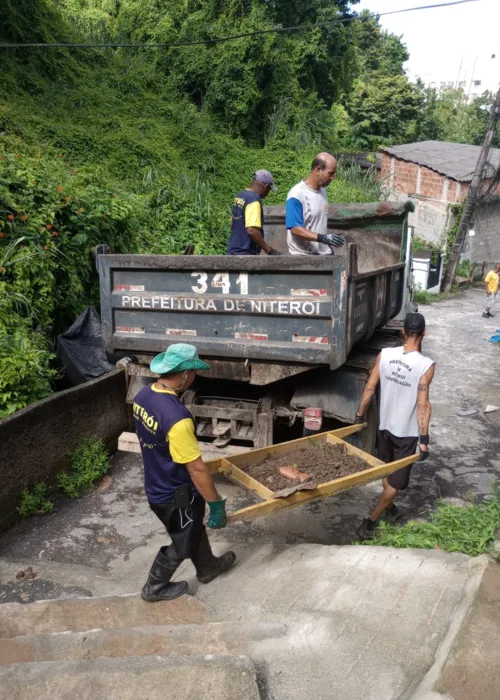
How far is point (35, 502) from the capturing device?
13.9 ft

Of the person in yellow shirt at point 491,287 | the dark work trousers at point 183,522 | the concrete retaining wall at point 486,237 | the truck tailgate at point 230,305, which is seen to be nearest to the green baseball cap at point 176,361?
the dark work trousers at point 183,522

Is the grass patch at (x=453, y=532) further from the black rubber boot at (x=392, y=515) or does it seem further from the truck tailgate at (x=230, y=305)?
the truck tailgate at (x=230, y=305)

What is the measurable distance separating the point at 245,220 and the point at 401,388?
2.10m

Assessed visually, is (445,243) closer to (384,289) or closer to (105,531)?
(384,289)

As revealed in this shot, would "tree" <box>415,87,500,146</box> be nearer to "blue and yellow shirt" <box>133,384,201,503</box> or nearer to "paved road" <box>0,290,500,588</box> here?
"paved road" <box>0,290,500,588</box>

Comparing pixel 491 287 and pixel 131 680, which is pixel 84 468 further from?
pixel 491 287

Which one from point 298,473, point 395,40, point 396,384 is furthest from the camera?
point 395,40

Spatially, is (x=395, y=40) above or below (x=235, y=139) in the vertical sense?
above

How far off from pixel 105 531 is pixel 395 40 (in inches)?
1407

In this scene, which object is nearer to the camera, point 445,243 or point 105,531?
point 105,531

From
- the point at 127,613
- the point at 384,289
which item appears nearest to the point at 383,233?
the point at 384,289

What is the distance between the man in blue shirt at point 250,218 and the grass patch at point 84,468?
2068 mm

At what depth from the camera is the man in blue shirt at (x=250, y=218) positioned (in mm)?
5121

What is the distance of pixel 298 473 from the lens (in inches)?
143
